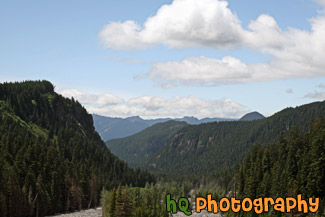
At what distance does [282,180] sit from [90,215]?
8221cm

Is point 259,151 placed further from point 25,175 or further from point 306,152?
point 25,175

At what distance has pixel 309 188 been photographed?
128 metres

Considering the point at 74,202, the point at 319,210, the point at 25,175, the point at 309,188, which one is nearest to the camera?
the point at 319,210

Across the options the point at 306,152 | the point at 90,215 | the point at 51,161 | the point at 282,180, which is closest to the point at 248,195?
the point at 282,180

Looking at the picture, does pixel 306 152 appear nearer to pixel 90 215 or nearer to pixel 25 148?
pixel 90 215

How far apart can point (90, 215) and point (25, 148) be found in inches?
1811

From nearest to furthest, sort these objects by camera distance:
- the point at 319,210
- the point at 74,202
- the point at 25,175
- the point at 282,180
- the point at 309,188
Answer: the point at 319,210 → the point at 309,188 → the point at 282,180 → the point at 25,175 → the point at 74,202

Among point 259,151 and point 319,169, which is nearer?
point 319,169

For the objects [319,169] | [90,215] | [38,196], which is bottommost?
[90,215]

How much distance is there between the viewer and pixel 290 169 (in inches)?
5576

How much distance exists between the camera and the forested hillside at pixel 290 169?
5084 inches

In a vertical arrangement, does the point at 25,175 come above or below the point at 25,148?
below

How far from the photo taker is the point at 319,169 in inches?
5094

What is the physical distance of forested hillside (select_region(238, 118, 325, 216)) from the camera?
129 metres
